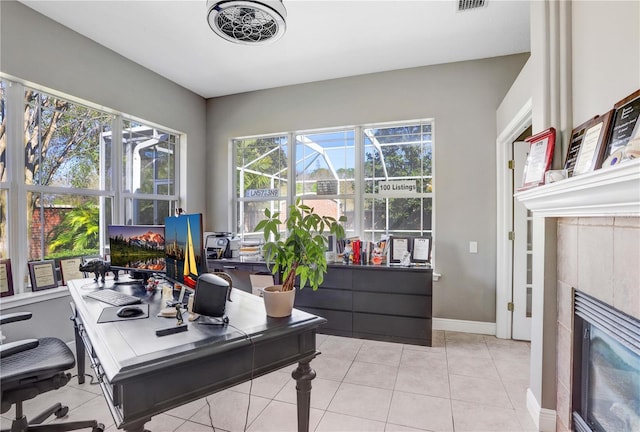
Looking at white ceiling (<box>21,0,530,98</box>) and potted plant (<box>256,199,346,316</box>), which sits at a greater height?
white ceiling (<box>21,0,530,98</box>)

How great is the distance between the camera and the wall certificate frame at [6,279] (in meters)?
2.45

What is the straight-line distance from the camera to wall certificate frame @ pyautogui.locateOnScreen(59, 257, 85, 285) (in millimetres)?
2854

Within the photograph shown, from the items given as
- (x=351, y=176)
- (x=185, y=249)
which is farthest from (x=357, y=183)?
(x=185, y=249)

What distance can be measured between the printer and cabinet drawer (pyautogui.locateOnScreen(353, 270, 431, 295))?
1.60 m

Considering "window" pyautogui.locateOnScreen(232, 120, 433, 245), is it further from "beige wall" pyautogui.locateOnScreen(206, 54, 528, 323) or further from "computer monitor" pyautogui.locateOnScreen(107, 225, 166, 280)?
"computer monitor" pyautogui.locateOnScreen(107, 225, 166, 280)

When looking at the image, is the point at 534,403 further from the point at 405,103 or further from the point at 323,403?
the point at 405,103

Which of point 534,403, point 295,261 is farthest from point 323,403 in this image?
point 534,403

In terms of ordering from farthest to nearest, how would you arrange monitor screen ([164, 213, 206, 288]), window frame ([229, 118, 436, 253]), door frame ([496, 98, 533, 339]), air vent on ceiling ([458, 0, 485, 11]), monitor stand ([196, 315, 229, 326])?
window frame ([229, 118, 436, 253])
door frame ([496, 98, 533, 339])
air vent on ceiling ([458, 0, 485, 11])
monitor screen ([164, 213, 206, 288])
monitor stand ([196, 315, 229, 326])

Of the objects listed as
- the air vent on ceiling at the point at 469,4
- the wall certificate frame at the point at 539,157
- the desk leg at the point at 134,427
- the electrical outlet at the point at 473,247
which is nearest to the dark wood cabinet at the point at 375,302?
the electrical outlet at the point at 473,247

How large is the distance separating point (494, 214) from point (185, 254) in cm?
312

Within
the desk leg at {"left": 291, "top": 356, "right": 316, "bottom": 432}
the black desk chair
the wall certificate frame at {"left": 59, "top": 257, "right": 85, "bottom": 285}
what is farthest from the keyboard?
the wall certificate frame at {"left": 59, "top": 257, "right": 85, "bottom": 285}

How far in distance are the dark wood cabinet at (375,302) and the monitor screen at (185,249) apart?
1671 mm

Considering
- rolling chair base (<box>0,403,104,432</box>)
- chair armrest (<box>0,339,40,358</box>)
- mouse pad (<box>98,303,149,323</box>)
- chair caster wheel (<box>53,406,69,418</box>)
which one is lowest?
chair caster wheel (<box>53,406,69,418</box>)

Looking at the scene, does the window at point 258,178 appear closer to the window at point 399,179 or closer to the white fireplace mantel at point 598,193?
the window at point 399,179
